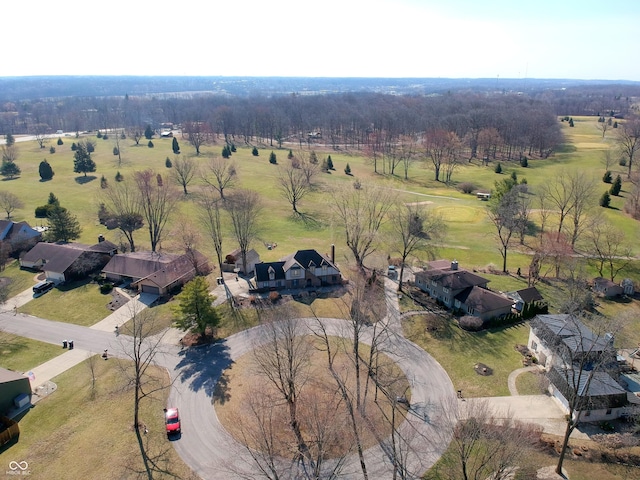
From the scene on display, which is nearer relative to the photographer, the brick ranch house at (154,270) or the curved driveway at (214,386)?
the curved driveway at (214,386)

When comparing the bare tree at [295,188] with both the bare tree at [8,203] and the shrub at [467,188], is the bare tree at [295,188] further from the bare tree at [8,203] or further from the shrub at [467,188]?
the bare tree at [8,203]

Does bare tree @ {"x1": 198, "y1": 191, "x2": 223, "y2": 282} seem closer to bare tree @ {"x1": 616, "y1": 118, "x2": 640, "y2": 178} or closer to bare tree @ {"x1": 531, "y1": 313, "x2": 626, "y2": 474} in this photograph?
bare tree @ {"x1": 531, "y1": 313, "x2": 626, "y2": 474}

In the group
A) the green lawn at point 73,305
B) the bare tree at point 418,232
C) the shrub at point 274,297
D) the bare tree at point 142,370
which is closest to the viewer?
the bare tree at point 142,370

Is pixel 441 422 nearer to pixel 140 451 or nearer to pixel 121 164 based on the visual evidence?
pixel 140 451

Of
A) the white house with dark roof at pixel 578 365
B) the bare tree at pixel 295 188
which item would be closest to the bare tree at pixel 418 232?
the bare tree at pixel 295 188

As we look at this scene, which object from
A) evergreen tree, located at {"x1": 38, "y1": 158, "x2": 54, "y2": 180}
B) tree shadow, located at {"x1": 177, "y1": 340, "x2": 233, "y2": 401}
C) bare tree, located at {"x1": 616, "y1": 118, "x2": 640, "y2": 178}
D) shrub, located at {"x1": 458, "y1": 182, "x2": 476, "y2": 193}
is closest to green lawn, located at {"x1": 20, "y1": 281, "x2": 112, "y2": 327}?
tree shadow, located at {"x1": 177, "y1": 340, "x2": 233, "y2": 401}

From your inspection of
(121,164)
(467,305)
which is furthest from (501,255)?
(121,164)
